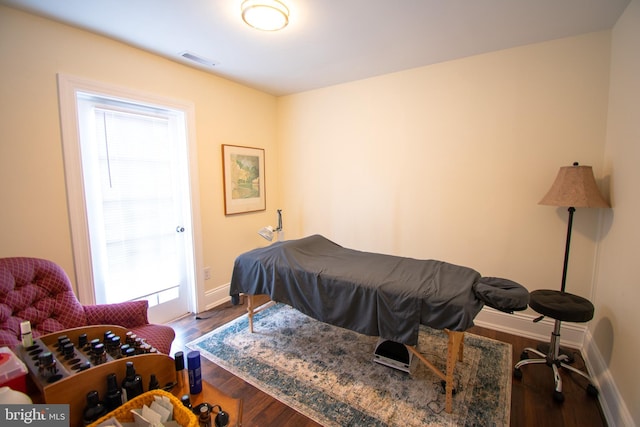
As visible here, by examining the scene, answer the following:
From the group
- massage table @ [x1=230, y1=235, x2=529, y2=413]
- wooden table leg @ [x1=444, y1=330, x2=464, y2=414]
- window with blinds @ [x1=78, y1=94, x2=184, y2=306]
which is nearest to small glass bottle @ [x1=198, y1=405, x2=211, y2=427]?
massage table @ [x1=230, y1=235, x2=529, y2=413]

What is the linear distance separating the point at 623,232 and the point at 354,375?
6.61 ft

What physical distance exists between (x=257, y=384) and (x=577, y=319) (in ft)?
7.13

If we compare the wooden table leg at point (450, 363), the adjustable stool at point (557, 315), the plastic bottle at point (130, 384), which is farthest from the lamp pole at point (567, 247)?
the plastic bottle at point (130, 384)

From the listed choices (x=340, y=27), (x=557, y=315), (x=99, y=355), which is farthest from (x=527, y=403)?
(x=340, y=27)

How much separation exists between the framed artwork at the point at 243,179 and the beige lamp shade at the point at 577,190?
9.82 feet

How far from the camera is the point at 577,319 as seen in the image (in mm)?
1804

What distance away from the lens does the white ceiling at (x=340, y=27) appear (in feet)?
5.93

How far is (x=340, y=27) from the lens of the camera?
207 centimetres

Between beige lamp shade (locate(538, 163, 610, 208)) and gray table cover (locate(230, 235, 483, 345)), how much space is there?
83 cm

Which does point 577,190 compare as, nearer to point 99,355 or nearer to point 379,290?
point 379,290

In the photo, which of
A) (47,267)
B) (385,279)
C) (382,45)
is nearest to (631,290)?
(385,279)

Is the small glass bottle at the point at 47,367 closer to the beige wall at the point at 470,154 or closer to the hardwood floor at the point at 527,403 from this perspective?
the hardwood floor at the point at 527,403

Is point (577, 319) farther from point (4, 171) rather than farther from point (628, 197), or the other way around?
point (4, 171)

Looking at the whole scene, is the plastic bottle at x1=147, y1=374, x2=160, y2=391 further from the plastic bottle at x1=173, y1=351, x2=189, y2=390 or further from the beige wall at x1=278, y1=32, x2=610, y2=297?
the beige wall at x1=278, y1=32, x2=610, y2=297
